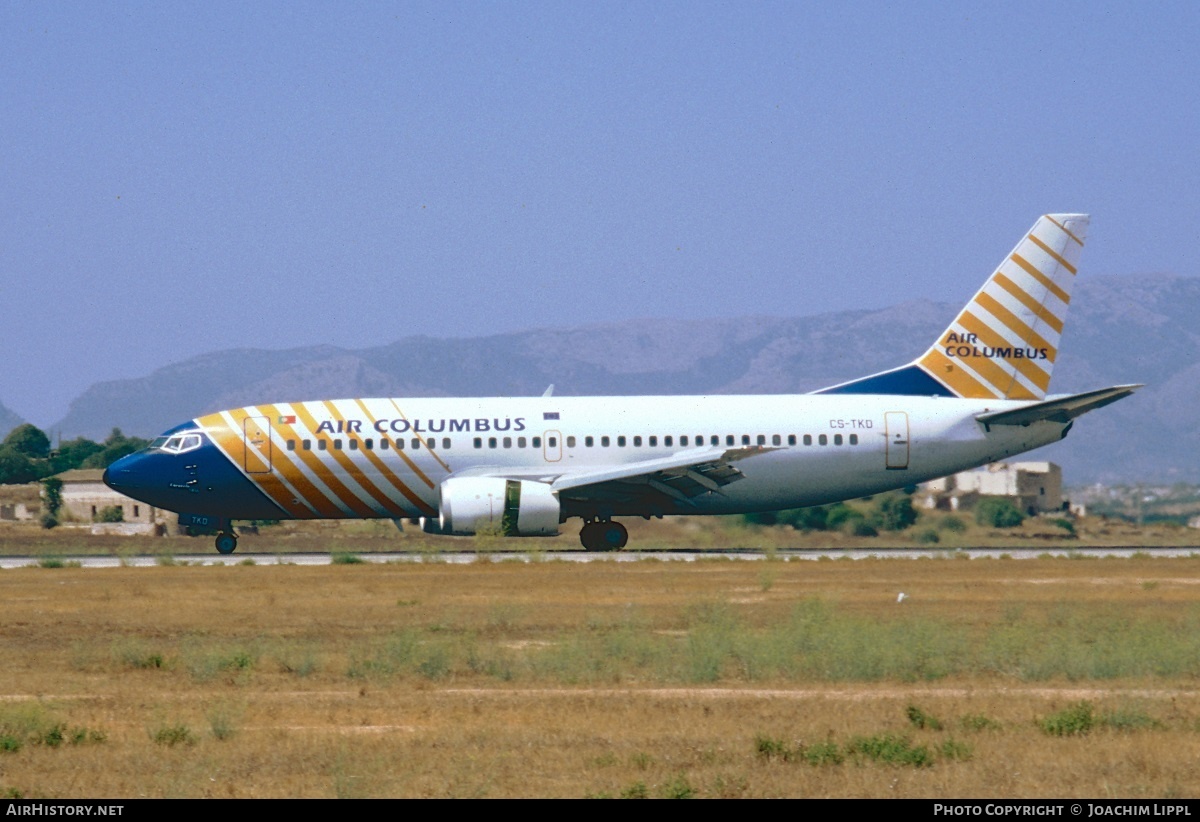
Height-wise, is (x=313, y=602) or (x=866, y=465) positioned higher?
(x=866, y=465)

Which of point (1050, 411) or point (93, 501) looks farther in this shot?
point (93, 501)

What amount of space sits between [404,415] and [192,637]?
57.7 ft

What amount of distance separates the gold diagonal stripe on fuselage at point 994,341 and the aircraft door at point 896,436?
11.4 feet

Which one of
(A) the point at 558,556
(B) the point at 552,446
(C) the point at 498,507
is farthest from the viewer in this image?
(B) the point at 552,446

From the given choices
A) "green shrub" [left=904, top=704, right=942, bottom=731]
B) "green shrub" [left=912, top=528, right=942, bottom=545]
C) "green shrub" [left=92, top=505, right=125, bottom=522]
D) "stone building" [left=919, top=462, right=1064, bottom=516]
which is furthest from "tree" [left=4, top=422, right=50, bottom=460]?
"green shrub" [left=904, top=704, right=942, bottom=731]

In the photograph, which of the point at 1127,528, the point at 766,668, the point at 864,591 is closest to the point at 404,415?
the point at 864,591

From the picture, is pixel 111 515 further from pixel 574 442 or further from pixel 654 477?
pixel 654 477

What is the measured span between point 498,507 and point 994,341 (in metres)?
13.7

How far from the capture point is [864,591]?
97.3 feet

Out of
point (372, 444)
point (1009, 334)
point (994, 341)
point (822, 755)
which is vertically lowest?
point (822, 755)

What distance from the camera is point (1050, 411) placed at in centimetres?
4081

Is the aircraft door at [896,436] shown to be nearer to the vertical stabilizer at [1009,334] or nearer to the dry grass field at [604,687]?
the vertical stabilizer at [1009,334]

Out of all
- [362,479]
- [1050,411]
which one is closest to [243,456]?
[362,479]

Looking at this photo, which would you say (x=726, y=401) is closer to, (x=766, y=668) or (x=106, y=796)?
(x=766, y=668)
